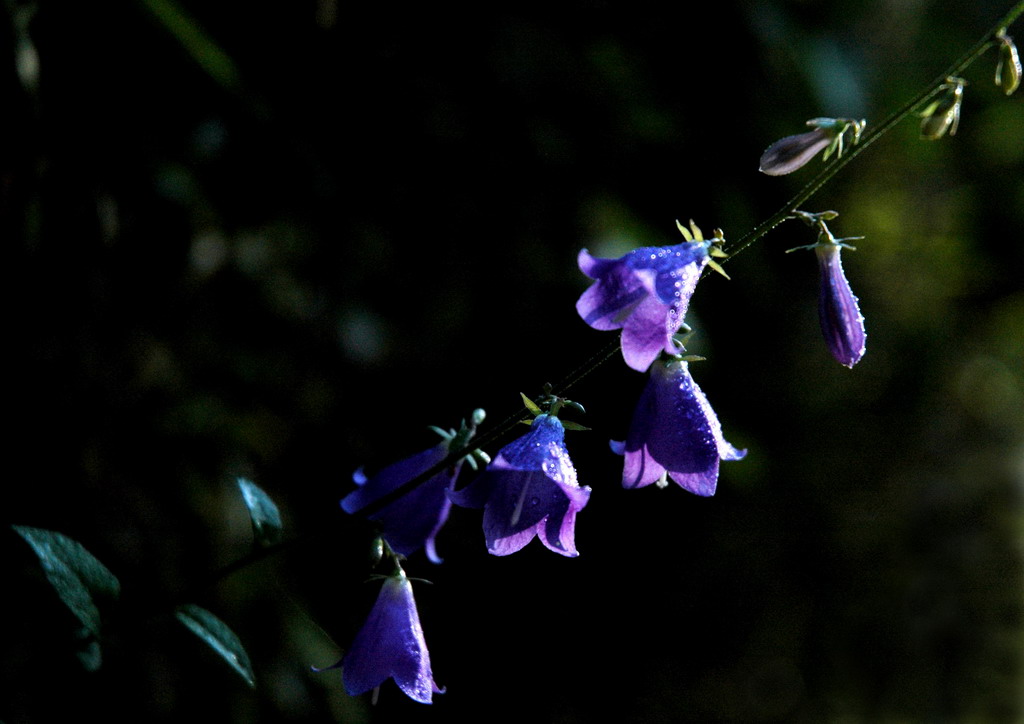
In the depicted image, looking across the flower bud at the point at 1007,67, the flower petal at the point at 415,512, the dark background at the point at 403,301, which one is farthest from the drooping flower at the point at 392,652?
the flower bud at the point at 1007,67

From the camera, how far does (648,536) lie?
3080 mm

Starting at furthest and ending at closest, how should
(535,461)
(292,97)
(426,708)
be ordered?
(426,708) → (292,97) → (535,461)

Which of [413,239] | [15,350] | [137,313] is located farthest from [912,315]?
[15,350]

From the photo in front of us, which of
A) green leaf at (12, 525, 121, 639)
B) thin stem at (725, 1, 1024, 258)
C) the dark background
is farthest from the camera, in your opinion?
the dark background

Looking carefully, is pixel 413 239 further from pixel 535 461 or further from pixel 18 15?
pixel 535 461

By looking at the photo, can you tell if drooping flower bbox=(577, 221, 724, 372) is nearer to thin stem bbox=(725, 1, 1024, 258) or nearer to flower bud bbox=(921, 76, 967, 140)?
thin stem bbox=(725, 1, 1024, 258)

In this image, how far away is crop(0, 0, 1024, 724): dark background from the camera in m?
1.69

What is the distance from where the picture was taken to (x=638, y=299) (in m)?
1.05

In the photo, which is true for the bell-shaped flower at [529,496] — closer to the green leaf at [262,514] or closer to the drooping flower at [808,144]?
the green leaf at [262,514]

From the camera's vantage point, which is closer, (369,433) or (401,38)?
(401,38)

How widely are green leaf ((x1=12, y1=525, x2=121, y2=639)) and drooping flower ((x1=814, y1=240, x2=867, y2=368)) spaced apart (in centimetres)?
99

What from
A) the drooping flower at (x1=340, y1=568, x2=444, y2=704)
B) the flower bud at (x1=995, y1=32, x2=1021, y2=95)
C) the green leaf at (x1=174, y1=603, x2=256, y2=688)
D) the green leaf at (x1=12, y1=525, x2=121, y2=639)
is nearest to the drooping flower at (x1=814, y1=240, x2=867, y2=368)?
the flower bud at (x1=995, y1=32, x2=1021, y2=95)

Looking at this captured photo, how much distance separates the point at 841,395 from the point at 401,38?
2.36 m

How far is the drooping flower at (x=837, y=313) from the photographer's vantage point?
108cm
